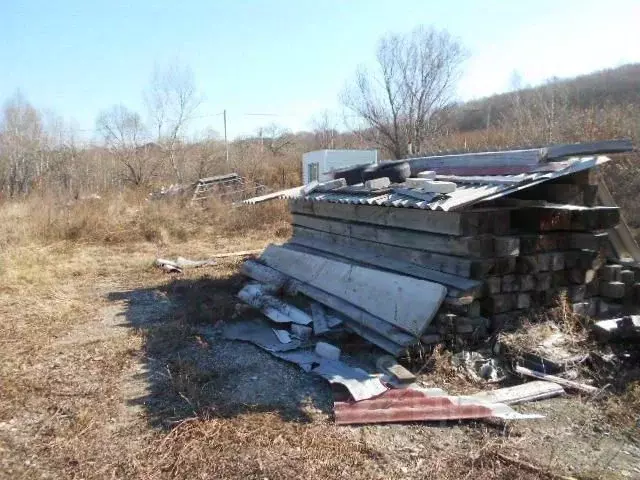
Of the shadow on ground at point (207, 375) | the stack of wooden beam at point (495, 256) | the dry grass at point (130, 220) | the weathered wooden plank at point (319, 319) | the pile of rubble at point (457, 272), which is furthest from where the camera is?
the dry grass at point (130, 220)

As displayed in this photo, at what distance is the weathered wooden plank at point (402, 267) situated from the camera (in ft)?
15.4

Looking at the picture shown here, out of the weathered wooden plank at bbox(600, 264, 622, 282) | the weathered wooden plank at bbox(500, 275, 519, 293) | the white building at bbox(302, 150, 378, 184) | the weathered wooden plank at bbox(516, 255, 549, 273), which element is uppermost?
the white building at bbox(302, 150, 378, 184)

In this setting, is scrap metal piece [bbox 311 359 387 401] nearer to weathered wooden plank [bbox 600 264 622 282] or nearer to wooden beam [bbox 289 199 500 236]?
wooden beam [bbox 289 199 500 236]

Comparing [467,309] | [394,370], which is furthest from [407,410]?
[467,309]

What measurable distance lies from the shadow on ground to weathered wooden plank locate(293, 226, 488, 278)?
1.75m

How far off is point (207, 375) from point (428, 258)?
2.59 metres

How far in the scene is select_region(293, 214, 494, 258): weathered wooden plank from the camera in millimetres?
4820

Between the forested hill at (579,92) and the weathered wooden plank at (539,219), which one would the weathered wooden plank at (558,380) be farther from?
the forested hill at (579,92)

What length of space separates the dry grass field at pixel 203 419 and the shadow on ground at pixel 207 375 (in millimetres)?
17

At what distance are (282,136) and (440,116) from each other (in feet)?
61.6

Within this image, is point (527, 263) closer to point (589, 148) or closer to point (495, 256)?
point (495, 256)

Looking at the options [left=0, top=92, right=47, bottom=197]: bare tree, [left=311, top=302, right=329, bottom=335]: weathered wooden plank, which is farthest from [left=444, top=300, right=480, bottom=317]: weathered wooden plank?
[left=0, top=92, right=47, bottom=197]: bare tree

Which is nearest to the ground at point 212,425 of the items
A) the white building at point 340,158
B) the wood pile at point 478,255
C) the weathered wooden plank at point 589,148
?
the wood pile at point 478,255

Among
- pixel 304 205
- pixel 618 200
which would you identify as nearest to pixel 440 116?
pixel 618 200
